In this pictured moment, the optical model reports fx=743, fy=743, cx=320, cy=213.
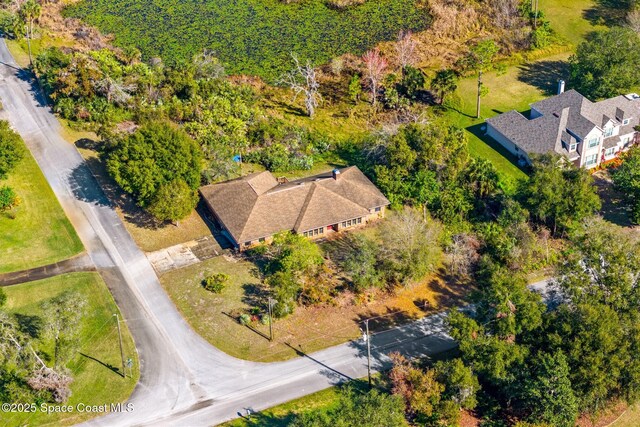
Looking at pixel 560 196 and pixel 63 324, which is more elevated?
pixel 560 196

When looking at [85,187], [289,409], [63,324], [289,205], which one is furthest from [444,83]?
[63,324]

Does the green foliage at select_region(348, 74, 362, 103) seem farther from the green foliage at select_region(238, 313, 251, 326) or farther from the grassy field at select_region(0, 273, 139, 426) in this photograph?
the grassy field at select_region(0, 273, 139, 426)

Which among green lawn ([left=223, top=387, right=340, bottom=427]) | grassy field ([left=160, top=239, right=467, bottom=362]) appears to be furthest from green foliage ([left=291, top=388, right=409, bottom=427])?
grassy field ([left=160, top=239, right=467, bottom=362])

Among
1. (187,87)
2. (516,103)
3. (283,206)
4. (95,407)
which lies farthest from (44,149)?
(516,103)

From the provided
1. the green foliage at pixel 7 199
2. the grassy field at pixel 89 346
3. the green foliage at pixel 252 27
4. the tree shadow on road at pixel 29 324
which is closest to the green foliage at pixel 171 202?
the grassy field at pixel 89 346

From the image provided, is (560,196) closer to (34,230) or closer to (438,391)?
(438,391)

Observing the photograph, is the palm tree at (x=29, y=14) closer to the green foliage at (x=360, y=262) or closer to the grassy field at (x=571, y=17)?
the green foliage at (x=360, y=262)
